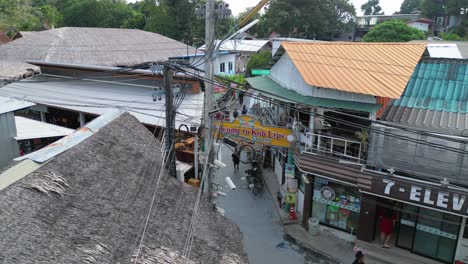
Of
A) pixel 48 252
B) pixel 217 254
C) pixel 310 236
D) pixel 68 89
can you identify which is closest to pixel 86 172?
pixel 48 252

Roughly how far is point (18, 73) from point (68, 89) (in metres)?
2.87

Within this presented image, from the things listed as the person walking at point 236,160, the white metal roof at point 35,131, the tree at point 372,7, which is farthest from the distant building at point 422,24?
the white metal roof at point 35,131

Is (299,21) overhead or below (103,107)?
overhead

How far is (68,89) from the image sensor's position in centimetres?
2428

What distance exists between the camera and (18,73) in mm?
22859

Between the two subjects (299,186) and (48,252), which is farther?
(299,186)

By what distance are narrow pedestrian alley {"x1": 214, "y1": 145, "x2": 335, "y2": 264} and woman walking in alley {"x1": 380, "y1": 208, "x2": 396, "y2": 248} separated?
2332 millimetres

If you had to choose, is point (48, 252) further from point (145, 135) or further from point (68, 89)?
point (68, 89)

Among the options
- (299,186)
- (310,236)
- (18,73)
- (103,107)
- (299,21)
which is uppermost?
(299,21)

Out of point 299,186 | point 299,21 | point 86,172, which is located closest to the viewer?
point 86,172

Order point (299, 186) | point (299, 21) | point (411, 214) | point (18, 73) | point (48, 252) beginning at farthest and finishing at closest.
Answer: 1. point (299, 21)
2. point (18, 73)
3. point (299, 186)
4. point (411, 214)
5. point (48, 252)

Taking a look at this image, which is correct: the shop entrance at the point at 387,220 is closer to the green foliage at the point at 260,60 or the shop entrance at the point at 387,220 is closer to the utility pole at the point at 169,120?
the utility pole at the point at 169,120

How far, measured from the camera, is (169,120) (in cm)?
1127

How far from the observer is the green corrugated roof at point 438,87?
14328mm
